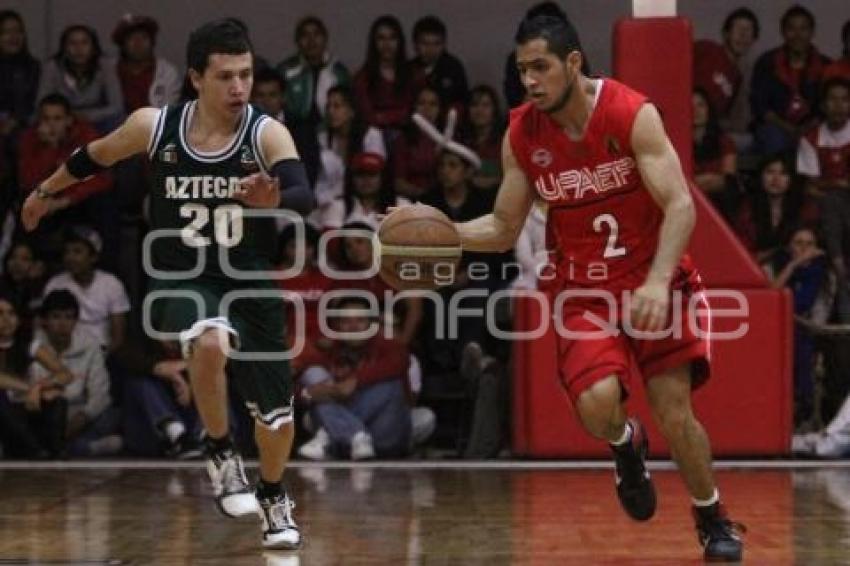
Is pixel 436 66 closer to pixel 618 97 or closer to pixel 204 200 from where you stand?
pixel 204 200

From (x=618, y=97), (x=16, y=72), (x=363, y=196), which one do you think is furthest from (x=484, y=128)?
(x=618, y=97)

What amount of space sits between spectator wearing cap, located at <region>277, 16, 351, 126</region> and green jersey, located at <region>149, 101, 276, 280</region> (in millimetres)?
4597

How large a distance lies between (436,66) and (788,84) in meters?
2.22

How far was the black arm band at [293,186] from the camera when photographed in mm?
6332

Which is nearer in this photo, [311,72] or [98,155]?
[98,155]

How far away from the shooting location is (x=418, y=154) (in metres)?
11.1

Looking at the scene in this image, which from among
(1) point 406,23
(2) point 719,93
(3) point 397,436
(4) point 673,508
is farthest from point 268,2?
(4) point 673,508

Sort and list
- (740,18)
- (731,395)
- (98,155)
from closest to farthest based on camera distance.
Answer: (98,155) → (731,395) → (740,18)

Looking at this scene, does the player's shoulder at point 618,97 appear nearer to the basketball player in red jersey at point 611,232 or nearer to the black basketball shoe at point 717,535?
the basketball player in red jersey at point 611,232

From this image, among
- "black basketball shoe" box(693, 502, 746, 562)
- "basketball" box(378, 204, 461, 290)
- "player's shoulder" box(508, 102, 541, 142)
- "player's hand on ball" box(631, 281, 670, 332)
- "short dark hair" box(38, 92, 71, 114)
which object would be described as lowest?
"black basketball shoe" box(693, 502, 746, 562)

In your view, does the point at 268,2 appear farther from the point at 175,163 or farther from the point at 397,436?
the point at 175,163

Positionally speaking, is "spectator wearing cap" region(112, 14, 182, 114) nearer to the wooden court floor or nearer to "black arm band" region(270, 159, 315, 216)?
the wooden court floor

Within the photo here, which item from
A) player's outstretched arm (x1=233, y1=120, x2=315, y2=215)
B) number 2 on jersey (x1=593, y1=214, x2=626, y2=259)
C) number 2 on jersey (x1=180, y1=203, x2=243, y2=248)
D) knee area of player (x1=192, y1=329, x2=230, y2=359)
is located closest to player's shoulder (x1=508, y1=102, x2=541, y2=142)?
number 2 on jersey (x1=593, y1=214, x2=626, y2=259)

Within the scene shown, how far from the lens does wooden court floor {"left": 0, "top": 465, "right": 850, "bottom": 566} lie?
21.6ft
